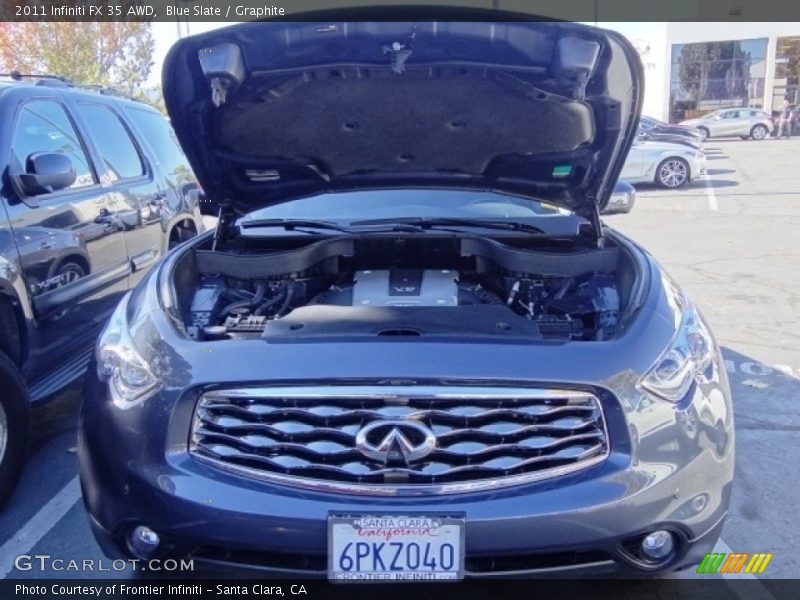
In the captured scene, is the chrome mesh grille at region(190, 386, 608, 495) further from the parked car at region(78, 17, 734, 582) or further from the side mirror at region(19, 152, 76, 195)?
the side mirror at region(19, 152, 76, 195)

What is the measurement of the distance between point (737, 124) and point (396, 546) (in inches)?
1336

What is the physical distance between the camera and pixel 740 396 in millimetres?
4637

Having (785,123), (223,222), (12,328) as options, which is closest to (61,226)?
(12,328)

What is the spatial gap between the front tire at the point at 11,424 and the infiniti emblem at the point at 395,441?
1937 mm

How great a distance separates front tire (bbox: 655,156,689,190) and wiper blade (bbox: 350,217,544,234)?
1359cm

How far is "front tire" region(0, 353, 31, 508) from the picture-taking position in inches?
131

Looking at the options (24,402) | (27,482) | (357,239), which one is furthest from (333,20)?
(27,482)

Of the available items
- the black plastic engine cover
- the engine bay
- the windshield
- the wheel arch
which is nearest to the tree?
the wheel arch

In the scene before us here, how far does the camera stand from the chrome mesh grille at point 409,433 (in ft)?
7.27

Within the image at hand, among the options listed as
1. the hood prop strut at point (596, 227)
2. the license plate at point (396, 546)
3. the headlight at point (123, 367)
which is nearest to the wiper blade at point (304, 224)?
the hood prop strut at point (596, 227)

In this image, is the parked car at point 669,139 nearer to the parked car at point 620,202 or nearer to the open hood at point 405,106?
the parked car at point 620,202

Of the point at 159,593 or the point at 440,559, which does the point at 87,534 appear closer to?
the point at 159,593

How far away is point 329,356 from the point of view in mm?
2287

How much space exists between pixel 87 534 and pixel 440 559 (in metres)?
1.82
